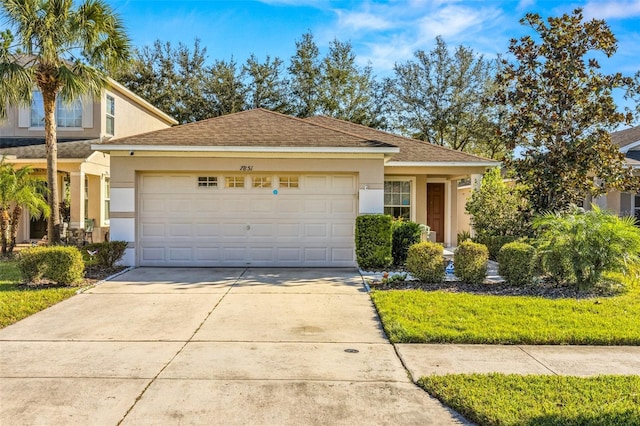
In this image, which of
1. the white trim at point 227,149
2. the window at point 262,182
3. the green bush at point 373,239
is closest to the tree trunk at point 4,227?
the white trim at point 227,149

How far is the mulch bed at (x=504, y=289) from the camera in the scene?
8550mm

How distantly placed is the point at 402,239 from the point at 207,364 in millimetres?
7208

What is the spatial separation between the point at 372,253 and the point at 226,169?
406cm

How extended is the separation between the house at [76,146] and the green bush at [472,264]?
11.7 metres

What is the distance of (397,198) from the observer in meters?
15.1

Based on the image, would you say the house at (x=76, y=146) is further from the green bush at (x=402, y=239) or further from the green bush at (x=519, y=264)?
the green bush at (x=519, y=264)

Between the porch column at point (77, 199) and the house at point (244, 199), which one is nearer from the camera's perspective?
the house at point (244, 199)

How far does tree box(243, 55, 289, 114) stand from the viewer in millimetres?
Answer: 31375

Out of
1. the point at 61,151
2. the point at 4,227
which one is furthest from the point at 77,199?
the point at 4,227

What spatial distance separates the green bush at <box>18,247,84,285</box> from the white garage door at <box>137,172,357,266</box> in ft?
9.04

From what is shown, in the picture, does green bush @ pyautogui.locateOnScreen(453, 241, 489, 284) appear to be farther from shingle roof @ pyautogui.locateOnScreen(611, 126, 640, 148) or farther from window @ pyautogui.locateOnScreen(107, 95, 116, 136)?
window @ pyautogui.locateOnScreen(107, 95, 116, 136)

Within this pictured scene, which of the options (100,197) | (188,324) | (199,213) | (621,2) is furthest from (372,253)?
(100,197)

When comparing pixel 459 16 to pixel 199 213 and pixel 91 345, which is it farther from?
pixel 91 345

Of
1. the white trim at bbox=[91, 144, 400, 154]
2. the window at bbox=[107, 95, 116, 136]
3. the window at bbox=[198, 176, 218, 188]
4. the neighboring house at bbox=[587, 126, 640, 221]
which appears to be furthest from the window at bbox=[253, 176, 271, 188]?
the neighboring house at bbox=[587, 126, 640, 221]
